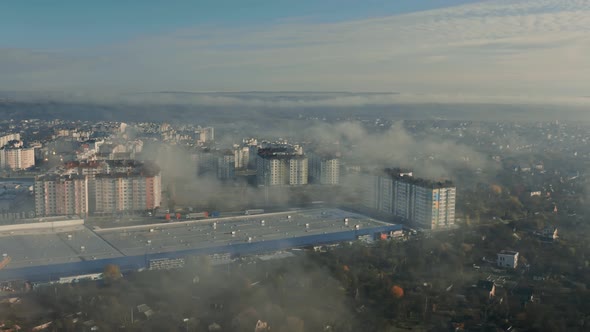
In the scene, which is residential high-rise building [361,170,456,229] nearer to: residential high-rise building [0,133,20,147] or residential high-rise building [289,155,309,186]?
residential high-rise building [289,155,309,186]

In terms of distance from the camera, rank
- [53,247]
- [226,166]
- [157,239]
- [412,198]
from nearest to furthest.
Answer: [53,247]
[157,239]
[412,198]
[226,166]

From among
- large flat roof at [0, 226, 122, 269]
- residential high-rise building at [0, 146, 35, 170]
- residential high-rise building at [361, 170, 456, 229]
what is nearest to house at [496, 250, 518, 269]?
residential high-rise building at [361, 170, 456, 229]

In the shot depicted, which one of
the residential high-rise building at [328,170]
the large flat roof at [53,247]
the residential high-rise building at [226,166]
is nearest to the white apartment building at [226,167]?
the residential high-rise building at [226,166]

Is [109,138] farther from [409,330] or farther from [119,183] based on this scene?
[409,330]

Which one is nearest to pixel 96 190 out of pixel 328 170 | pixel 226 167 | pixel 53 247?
pixel 53 247

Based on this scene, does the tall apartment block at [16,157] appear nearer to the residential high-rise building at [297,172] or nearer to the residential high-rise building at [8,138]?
the residential high-rise building at [8,138]

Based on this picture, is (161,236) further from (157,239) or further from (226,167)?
(226,167)
